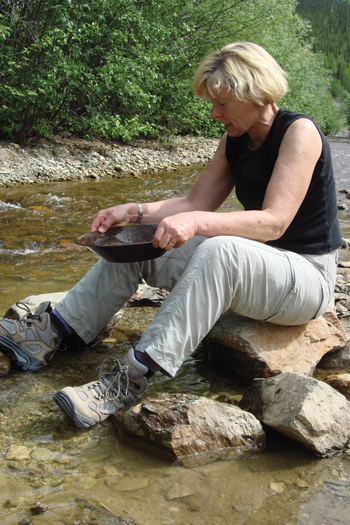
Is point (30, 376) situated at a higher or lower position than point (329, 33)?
lower

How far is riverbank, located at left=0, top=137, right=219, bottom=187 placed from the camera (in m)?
10.2

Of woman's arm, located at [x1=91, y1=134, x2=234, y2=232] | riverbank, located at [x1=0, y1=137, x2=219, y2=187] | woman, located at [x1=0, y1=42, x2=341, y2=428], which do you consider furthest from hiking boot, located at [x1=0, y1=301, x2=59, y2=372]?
riverbank, located at [x1=0, y1=137, x2=219, y2=187]

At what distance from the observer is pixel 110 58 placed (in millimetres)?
11648

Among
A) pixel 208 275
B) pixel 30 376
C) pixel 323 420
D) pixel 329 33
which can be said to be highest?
pixel 329 33

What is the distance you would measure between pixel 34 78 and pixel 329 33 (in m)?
126

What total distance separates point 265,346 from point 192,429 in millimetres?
719

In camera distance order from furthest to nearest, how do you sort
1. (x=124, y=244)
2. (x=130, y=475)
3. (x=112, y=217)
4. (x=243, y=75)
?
1. (x=112, y=217)
2. (x=243, y=75)
3. (x=124, y=244)
4. (x=130, y=475)

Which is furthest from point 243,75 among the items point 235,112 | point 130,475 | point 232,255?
point 130,475

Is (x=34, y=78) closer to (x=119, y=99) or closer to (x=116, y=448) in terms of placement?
(x=119, y=99)

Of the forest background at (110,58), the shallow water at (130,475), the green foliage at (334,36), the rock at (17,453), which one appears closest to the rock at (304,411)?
the shallow water at (130,475)

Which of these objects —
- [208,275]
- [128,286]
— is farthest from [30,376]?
[208,275]

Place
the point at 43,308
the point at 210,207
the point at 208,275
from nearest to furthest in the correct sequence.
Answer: the point at 208,275, the point at 43,308, the point at 210,207

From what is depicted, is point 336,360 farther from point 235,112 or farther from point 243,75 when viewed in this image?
point 243,75

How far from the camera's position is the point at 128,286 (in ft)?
8.76
